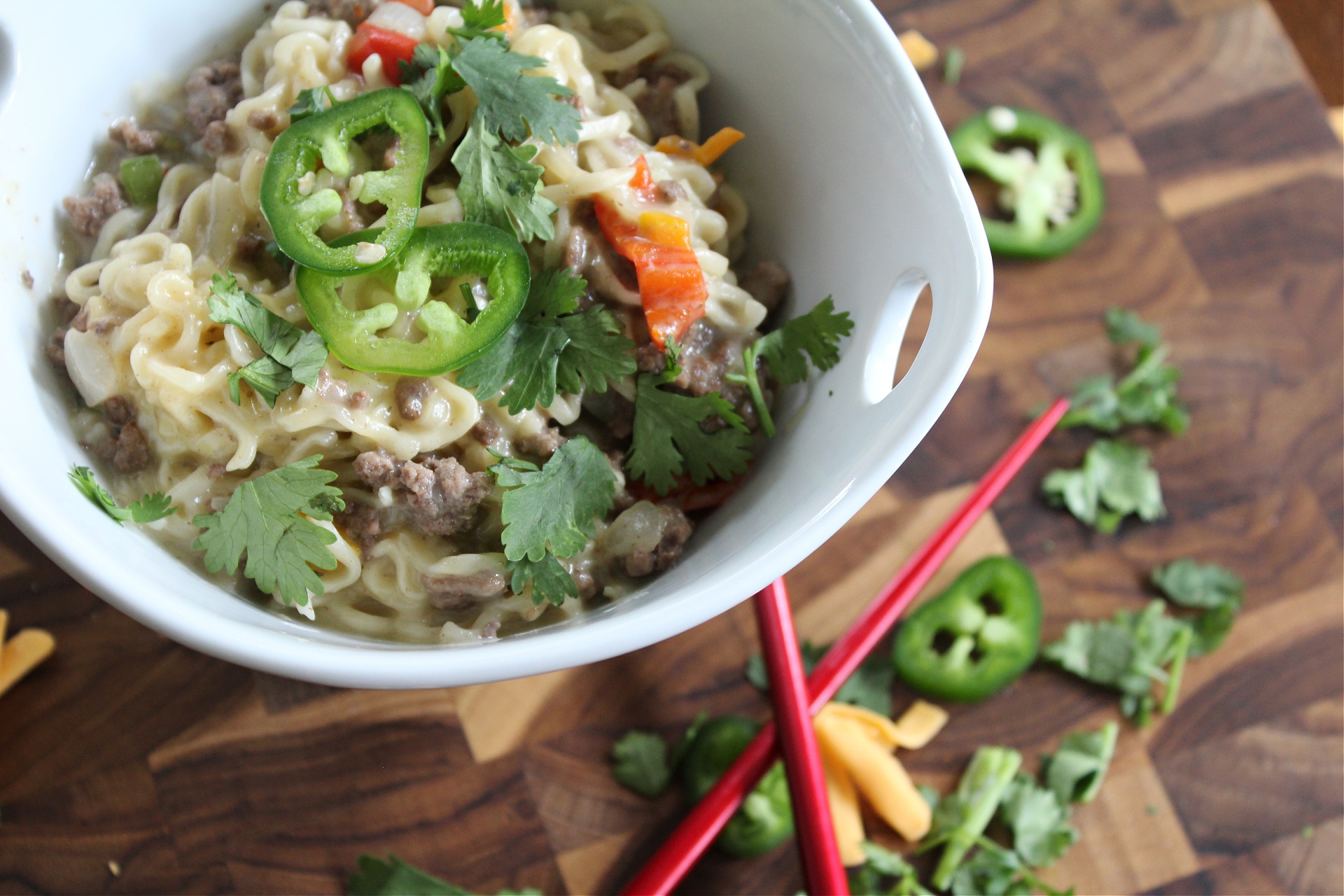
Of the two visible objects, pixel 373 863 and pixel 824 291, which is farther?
pixel 373 863

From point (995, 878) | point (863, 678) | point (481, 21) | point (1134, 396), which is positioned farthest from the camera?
point (1134, 396)

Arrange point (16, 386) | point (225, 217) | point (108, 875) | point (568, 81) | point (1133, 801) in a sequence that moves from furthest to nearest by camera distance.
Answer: point (1133, 801) → point (108, 875) → point (568, 81) → point (225, 217) → point (16, 386)

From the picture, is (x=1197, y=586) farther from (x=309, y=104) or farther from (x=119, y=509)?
(x=119, y=509)

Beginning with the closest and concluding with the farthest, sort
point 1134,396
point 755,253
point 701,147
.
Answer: point 701,147 < point 755,253 < point 1134,396

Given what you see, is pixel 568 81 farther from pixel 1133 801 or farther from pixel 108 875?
pixel 1133 801

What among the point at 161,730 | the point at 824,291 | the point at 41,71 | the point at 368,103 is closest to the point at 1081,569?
the point at 824,291

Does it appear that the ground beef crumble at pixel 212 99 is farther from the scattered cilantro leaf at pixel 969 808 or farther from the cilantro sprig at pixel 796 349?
the scattered cilantro leaf at pixel 969 808

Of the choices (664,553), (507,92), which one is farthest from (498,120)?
(664,553)

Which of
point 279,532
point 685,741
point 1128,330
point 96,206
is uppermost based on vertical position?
point 96,206
